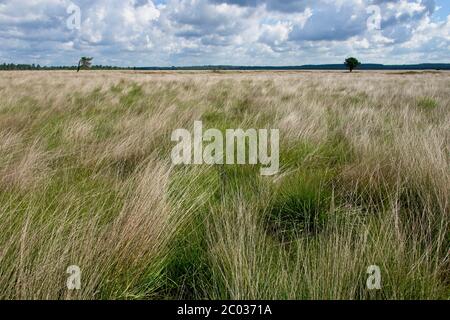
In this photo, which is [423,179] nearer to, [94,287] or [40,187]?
[94,287]

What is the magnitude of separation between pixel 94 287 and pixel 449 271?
173cm

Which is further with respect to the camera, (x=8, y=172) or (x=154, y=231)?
(x=8, y=172)

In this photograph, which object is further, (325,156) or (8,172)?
(325,156)

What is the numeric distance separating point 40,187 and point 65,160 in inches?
38.1

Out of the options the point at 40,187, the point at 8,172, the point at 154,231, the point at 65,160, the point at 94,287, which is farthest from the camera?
the point at 65,160

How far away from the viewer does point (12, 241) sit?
166 cm

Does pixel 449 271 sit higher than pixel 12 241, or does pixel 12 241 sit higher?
pixel 12 241

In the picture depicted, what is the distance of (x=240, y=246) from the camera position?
1.62 meters
